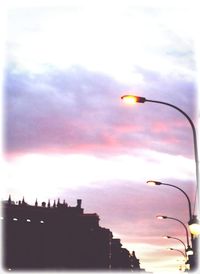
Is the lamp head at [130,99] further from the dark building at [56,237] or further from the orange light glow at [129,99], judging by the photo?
the dark building at [56,237]

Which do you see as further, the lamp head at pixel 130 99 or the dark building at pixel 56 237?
the dark building at pixel 56 237

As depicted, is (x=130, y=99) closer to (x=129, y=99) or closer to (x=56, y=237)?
(x=129, y=99)

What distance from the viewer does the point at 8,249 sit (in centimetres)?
9575

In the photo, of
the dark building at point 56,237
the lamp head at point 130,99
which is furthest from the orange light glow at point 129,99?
the dark building at point 56,237

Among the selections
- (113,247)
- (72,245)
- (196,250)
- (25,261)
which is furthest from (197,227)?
(113,247)

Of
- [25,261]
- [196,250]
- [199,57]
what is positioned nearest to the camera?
[199,57]

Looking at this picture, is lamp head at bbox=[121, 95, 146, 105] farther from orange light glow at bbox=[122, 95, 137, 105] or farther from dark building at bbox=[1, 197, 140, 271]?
dark building at bbox=[1, 197, 140, 271]

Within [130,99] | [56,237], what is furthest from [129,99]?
[56,237]

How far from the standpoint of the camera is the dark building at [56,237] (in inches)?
3989

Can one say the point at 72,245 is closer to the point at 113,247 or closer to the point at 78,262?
the point at 78,262

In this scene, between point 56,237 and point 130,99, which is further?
point 56,237

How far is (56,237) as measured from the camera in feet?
367

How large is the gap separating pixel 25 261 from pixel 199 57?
90.7 metres

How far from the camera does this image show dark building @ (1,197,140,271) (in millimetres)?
101312
